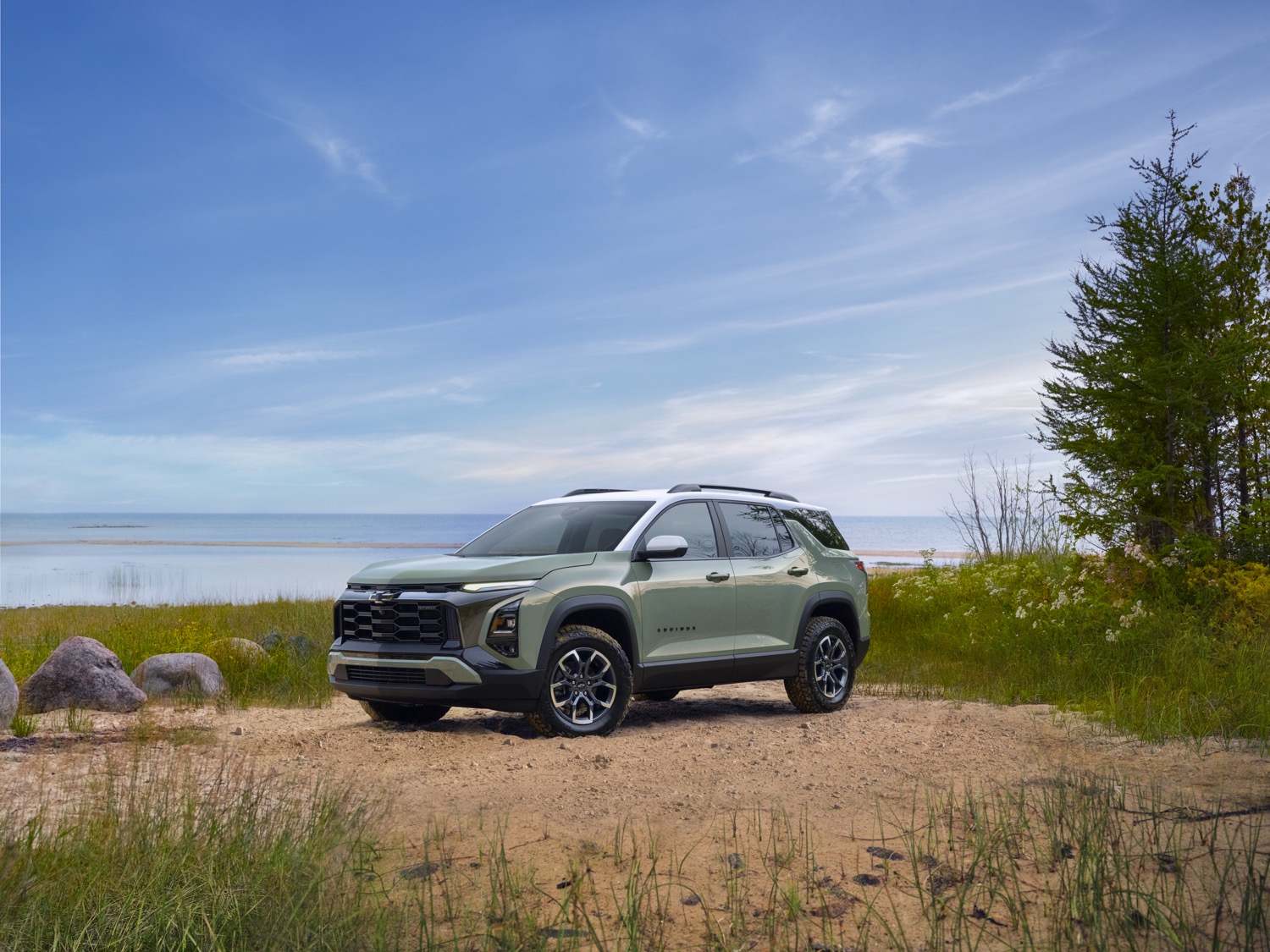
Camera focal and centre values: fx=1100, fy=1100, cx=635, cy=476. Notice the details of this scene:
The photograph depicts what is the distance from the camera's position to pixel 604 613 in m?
8.95

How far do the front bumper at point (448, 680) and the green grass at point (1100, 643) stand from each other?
483 cm

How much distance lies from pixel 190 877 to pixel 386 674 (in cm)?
386

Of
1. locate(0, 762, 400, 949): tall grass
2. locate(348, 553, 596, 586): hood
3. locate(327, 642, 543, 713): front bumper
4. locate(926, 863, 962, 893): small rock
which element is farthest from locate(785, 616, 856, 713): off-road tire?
locate(0, 762, 400, 949): tall grass

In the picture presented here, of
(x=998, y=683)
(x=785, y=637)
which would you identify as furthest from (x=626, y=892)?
(x=998, y=683)

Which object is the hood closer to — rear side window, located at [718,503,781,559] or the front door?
the front door

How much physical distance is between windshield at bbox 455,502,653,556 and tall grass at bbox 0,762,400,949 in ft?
12.4

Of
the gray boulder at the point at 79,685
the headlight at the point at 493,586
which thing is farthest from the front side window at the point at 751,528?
the gray boulder at the point at 79,685

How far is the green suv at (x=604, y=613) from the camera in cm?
833

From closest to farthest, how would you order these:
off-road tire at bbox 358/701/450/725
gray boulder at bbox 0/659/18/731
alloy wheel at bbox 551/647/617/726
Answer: alloy wheel at bbox 551/647/617/726, off-road tire at bbox 358/701/450/725, gray boulder at bbox 0/659/18/731

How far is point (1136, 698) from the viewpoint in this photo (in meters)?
9.65

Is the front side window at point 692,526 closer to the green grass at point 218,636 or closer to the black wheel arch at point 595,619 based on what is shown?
the black wheel arch at point 595,619

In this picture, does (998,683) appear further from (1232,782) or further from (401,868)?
(401,868)

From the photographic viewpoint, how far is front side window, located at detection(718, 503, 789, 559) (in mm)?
10148

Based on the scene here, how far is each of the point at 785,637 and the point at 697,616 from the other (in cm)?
125
